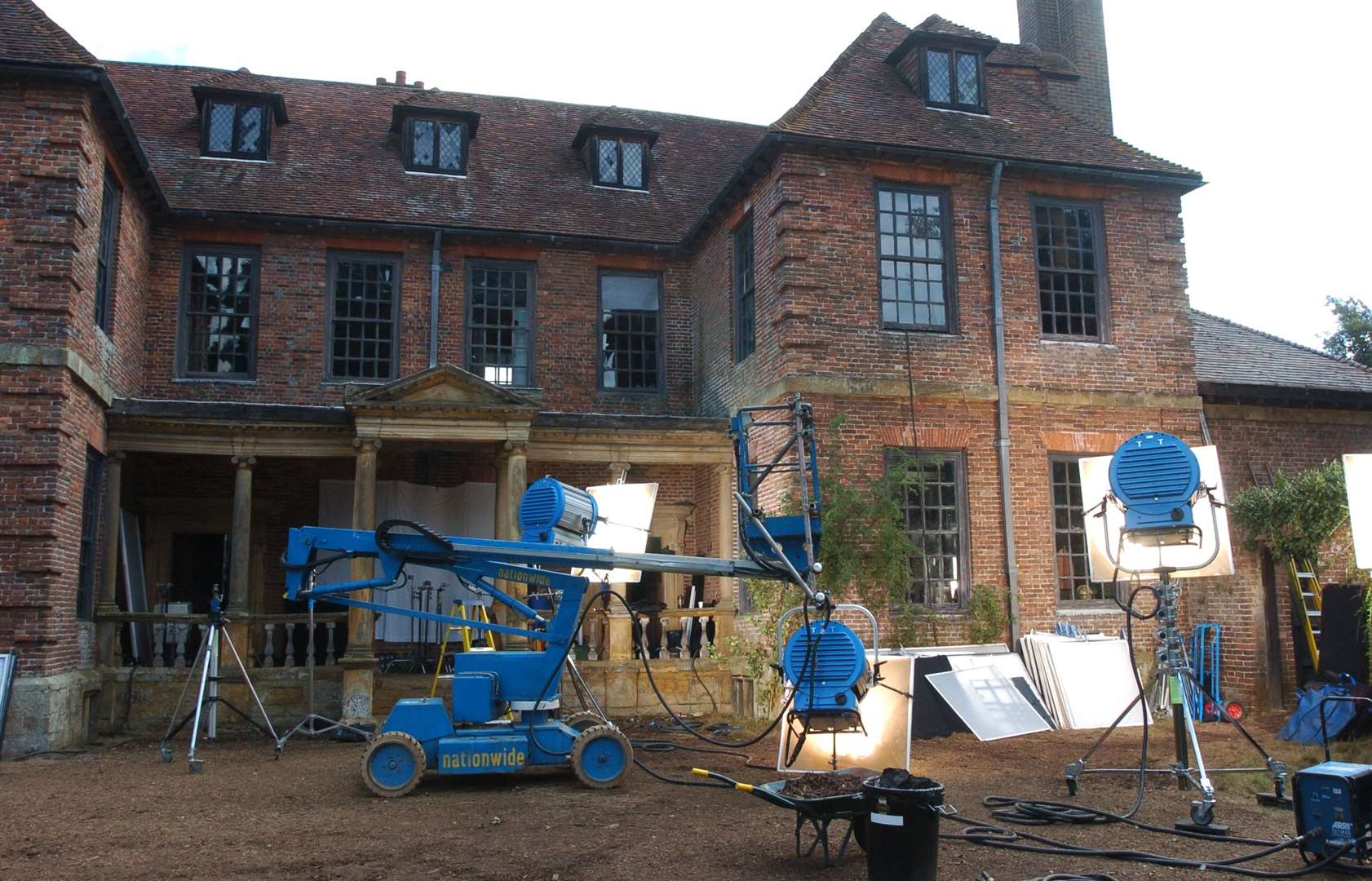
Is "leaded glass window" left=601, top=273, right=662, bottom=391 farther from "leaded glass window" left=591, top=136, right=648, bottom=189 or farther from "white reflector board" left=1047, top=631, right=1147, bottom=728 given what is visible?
"white reflector board" left=1047, top=631, right=1147, bottom=728

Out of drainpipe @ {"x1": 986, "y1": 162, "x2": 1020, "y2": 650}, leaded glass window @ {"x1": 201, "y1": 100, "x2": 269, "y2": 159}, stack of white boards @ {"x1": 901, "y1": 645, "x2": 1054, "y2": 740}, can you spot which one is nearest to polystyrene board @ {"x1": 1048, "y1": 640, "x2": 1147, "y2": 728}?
stack of white boards @ {"x1": 901, "y1": 645, "x2": 1054, "y2": 740}

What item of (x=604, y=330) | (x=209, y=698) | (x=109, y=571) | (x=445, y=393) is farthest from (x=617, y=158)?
(x=209, y=698)

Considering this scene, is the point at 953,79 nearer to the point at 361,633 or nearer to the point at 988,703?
the point at 988,703

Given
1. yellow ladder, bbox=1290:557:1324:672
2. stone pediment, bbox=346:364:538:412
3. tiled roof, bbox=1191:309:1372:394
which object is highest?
tiled roof, bbox=1191:309:1372:394

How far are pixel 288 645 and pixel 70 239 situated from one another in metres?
5.56

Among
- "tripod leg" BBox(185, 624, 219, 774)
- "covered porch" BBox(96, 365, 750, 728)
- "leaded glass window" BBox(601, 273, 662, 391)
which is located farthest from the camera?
"leaded glass window" BBox(601, 273, 662, 391)

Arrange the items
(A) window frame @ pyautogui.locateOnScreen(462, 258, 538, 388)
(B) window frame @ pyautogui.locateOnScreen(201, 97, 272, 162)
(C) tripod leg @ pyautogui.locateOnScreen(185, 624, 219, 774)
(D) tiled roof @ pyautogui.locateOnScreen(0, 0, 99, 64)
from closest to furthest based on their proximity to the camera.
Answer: (C) tripod leg @ pyautogui.locateOnScreen(185, 624, 219, 774)
(D) tiled roof @ pyautogui.locateOnScreen(0, 0, 99, 64)
(A) window frame @ pyautogui.locateOnScreen(462, 258, 538, 388)
(B) window frame @ pyautogui.locateOnScreen(201, 97, 272, 162)

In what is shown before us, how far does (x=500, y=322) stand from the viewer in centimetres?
1762

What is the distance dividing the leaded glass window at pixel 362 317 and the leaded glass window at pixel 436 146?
213 cm

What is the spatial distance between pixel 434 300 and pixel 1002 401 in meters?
8.50

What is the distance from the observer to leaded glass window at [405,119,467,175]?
727 inches

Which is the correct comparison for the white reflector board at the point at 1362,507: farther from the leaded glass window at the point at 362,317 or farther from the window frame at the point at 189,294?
the window frame at the point at 189,294

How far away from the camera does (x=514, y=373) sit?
58.0ft

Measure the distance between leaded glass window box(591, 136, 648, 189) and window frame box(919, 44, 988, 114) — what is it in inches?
205
